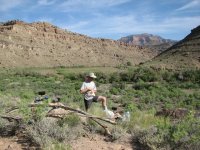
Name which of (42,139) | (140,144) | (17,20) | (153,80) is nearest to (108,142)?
(140,144)

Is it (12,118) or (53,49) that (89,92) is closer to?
(12,118)

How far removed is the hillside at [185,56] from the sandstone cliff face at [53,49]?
3554 centimetres

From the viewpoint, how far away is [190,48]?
64812 mm

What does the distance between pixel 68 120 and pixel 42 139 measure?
1.21 m

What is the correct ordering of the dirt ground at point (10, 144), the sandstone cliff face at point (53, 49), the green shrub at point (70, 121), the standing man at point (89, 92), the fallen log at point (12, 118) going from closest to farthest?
the dirt ground at point (10, 144), the green shrub at point (70, 121), the fallen log at point (12, 118), the standing man at point (89, 92), the sandstone cliff face at point (53, 49)

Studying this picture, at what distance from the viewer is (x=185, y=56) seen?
203 feet

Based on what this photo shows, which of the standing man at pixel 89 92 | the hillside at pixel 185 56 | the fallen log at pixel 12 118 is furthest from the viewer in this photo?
the hillside at pixel 185 56

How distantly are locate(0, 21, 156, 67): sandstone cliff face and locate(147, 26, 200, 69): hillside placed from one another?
35.5 metres

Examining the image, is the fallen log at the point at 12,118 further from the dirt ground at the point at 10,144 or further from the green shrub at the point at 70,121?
the green shrub at the point at 70,121

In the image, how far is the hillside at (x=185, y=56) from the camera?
58728 mm

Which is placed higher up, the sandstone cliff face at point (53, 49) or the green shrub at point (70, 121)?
the sandstone cliff face at point (53, 49)

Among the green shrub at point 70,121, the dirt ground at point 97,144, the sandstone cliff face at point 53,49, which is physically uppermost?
the sandstone cliff face at point 53,49

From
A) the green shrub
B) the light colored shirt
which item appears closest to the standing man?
the light colored shirt

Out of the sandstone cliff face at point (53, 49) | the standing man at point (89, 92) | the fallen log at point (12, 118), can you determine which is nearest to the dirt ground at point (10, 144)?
the fallen log at point (12, 118)
